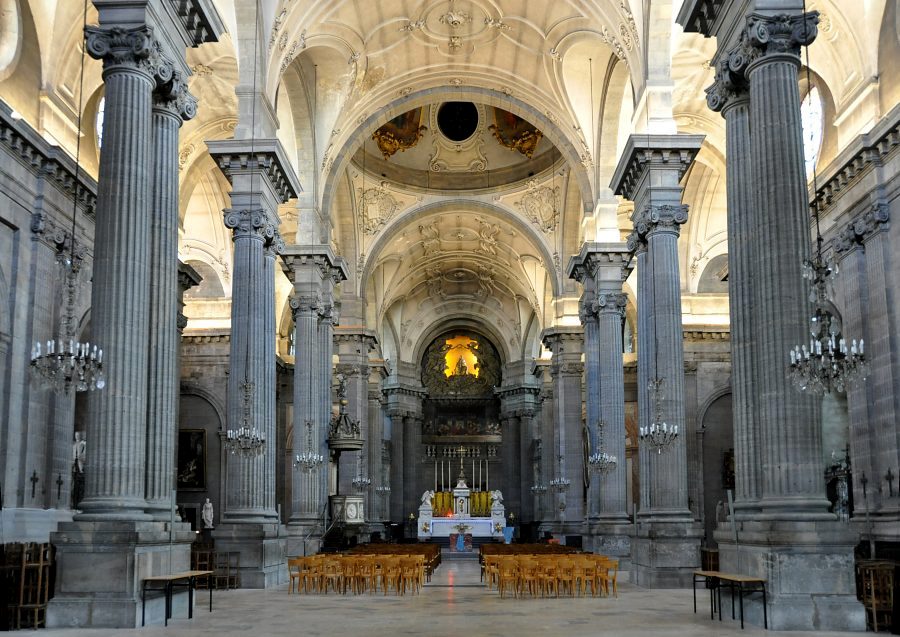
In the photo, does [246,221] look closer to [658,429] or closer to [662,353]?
[662,353]

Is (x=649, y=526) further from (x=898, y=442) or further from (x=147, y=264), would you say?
(x=147, y=264)

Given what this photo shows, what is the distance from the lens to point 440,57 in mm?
31250

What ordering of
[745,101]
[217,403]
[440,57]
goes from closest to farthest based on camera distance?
[745,101], [440,57], [217,403]

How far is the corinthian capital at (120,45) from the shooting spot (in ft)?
43.9

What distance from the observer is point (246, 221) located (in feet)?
71.9

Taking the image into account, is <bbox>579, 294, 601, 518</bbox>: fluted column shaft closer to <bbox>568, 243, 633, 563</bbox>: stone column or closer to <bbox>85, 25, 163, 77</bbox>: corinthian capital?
<bbox>568, 243, 633, 563</bbox>: stone column

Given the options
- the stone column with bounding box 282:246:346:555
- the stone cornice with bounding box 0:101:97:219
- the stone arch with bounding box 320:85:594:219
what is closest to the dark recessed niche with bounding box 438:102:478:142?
the stone arch with bounding box 320:85:594:219

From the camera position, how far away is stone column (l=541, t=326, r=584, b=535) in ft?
117

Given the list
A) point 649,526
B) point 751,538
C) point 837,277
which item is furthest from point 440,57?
point 751,538

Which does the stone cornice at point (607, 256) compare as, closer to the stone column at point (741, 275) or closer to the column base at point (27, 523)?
the stone column at point (741, 275)

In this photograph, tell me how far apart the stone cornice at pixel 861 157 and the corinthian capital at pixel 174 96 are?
1297cm

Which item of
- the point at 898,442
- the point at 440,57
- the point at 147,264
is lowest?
the point at 898,442

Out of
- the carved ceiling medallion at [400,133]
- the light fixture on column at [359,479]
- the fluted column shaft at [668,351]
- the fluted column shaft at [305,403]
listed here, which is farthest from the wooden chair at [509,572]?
the carved ceiling medallion at [400,133]

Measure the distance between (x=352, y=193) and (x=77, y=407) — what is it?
15722 mm
